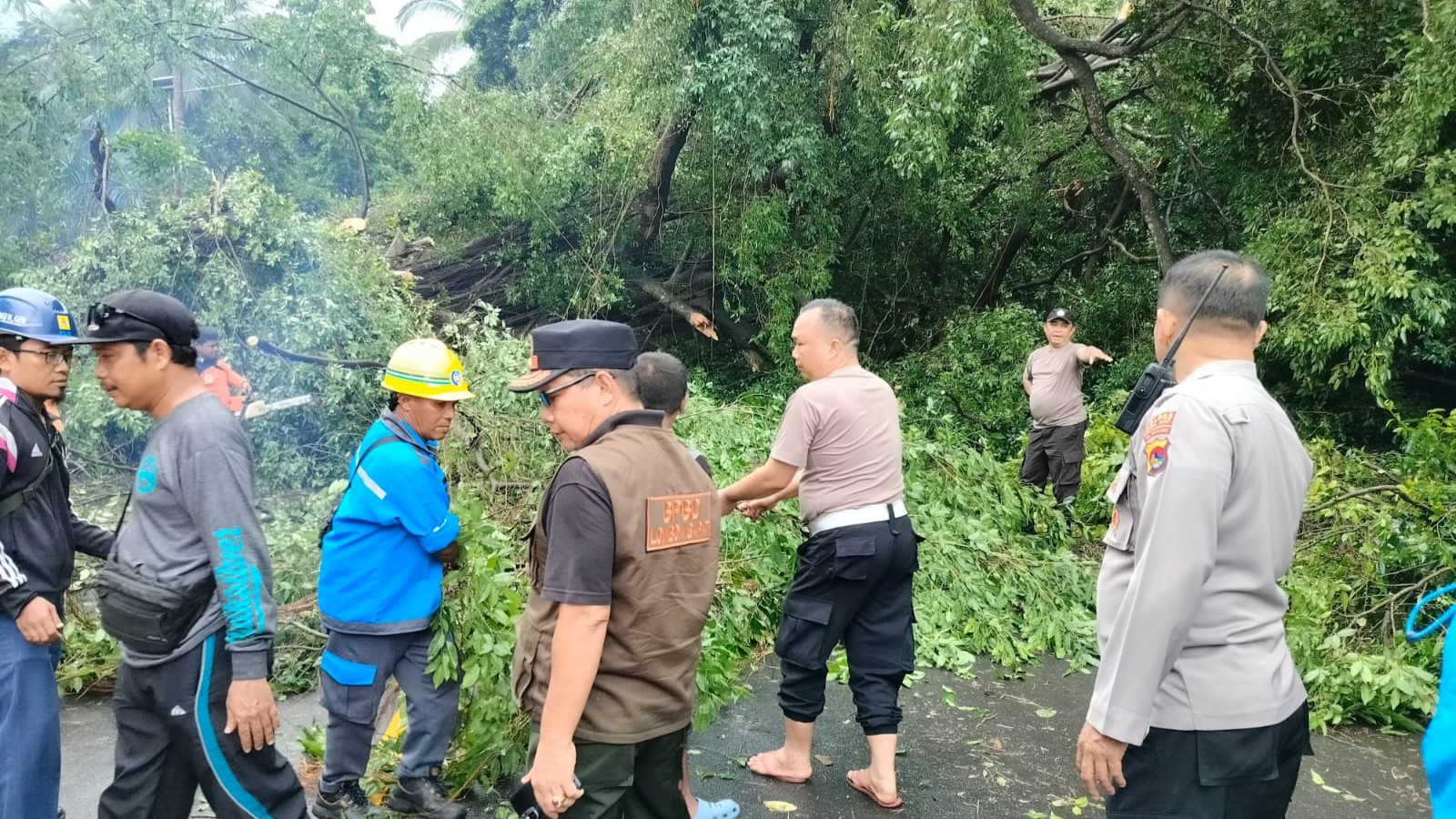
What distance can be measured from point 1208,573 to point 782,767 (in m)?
2.40

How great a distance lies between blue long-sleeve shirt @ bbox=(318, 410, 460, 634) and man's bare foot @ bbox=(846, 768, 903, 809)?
6.15 ft

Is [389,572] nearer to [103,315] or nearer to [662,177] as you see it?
[103,315]

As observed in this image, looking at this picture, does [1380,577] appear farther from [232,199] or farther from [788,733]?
[232,199]

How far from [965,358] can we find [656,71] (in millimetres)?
5010

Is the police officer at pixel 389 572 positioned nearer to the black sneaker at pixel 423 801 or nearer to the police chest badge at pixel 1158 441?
the black sneaker at pixel 423 801

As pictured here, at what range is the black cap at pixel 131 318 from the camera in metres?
2.48

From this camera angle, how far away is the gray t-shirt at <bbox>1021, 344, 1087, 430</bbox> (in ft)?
25.2

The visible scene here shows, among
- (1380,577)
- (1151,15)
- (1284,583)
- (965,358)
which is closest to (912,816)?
(1284,583)

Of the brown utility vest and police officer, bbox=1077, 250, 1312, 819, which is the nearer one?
police officer, bbox=1077, 250, 1312, 819

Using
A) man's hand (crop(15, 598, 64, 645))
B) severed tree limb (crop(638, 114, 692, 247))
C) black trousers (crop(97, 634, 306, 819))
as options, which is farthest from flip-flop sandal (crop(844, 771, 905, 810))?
severed tree limb (crop(638, 114, 692, 247))

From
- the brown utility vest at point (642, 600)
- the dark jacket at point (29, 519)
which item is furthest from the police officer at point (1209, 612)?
the dark jacket at point (29, 519)

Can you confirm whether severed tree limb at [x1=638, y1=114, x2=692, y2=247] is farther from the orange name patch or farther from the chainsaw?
the orange name patch

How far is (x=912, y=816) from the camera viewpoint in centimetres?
371

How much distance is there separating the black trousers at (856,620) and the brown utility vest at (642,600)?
132 centimetres
